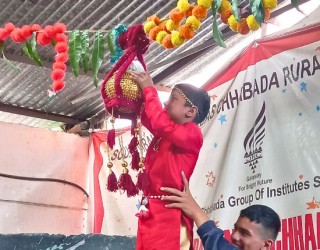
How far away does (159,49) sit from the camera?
3256 millimetres

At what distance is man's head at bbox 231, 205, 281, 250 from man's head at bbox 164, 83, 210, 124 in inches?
13.4

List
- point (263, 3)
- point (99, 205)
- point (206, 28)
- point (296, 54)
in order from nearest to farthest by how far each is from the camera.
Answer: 1. point (263, 3)
2. point (296, 54)
3. point (206, 28)
4. point (99, 205)

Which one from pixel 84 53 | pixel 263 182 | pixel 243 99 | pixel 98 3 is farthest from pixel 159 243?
pixel 98 3

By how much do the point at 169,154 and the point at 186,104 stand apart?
0.54ft

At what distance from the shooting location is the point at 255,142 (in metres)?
2.64

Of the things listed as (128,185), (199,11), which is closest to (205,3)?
(199,11)

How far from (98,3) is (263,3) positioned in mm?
1294

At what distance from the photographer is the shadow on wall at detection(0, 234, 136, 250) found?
Result: 303 centimetres

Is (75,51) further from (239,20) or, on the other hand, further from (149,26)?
(239,20)

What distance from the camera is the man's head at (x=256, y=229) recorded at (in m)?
1.78

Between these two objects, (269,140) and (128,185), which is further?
(269,140)

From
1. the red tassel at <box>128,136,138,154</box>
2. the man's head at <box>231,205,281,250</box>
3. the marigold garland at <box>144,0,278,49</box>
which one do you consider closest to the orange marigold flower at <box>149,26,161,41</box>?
the marigold garland at <box>144,0,278,49</box>

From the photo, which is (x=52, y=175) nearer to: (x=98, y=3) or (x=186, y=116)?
(x=98, y=3)

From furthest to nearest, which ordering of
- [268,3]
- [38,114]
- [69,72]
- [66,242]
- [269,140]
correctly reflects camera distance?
[38,114]
[69,72]
[66,242]
[269,140]
[268,3]
